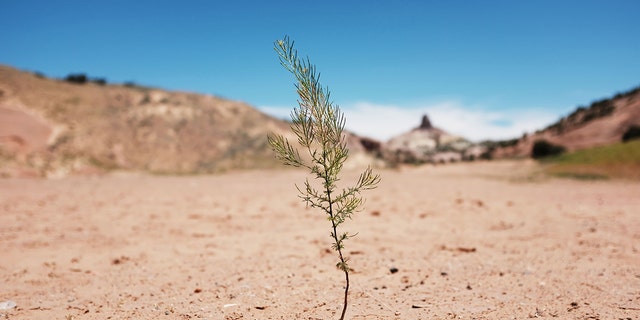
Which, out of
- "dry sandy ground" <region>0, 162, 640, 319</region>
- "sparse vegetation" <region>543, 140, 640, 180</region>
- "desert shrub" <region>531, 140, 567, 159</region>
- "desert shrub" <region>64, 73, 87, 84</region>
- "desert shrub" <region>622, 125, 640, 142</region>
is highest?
"desert shrub" <region>64, 73, 87, 84</region>

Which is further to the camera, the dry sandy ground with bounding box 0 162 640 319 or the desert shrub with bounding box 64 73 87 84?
the desert shrub with bounding box 64 73 87 84

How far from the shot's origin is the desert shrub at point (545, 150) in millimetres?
36719

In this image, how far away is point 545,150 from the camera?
37.3 metres

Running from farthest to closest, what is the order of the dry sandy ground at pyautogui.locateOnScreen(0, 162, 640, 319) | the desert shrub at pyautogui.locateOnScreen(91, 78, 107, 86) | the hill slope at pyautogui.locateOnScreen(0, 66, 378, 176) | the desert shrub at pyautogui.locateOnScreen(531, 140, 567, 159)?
the desert shrub at pyautogui.locateOnScreen(91, 78, 107, 86)
the desert shrub at pyautogui.locateOnScreen(531, 140, 567, 159)
the hill slope at pyautogui.locateOnScreen(0, 66, 378, 176)
the dry sandy ground at pyautogui.locateOnScreen(0, 162, 640, 319)

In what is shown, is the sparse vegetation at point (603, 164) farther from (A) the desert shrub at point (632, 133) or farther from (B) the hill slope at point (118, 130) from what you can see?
(B) the hill slope at point (118, 130)

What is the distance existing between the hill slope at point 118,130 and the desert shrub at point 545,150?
1860cm

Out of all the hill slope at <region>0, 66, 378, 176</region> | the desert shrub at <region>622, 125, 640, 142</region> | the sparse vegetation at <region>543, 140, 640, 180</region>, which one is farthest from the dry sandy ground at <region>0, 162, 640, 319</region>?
the desert shrub at <region>622, 125, 640, 142</region>

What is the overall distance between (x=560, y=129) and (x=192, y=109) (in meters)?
44.5

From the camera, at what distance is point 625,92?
48.1 metres

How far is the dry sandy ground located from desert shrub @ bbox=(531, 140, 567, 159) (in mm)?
25532

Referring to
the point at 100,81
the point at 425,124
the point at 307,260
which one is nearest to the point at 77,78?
the point at 100,81

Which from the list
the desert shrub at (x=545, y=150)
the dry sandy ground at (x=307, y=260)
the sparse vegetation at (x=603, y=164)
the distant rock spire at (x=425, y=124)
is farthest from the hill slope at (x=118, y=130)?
the distant rock spire at (x=425, y=124)

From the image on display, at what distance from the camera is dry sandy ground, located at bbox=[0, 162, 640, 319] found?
5039 millimetres

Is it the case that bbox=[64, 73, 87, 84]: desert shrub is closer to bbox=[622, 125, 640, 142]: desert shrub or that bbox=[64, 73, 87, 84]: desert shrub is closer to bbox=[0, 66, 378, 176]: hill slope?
bbox=[0, 66, 378, 176]: hill slope
